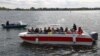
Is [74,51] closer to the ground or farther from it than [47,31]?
closer to the ground

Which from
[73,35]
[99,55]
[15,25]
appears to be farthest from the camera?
[15,25]

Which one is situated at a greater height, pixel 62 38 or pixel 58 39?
pixel 62 38

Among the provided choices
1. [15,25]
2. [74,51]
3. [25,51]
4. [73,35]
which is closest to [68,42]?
[73,35]

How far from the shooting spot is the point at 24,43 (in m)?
37.9

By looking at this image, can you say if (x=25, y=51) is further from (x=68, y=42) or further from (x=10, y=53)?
(x=68, y=42)

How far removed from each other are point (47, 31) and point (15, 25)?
978 inches

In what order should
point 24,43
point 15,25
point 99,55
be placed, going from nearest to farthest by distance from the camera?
1. point 99,55
2. point 24,43
3. point 15,25

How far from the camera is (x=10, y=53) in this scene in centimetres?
3134

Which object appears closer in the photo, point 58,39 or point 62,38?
point 62,38

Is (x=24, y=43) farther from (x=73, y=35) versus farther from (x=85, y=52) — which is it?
(x=85, y=52)

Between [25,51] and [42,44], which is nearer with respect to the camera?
[25,51]

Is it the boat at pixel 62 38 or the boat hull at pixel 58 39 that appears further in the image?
the boat hull at pixel 58 39

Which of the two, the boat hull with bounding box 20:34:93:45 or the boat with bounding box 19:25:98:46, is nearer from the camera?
the boat with bounding box 19:25:98:46

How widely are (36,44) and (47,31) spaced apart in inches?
93.6
